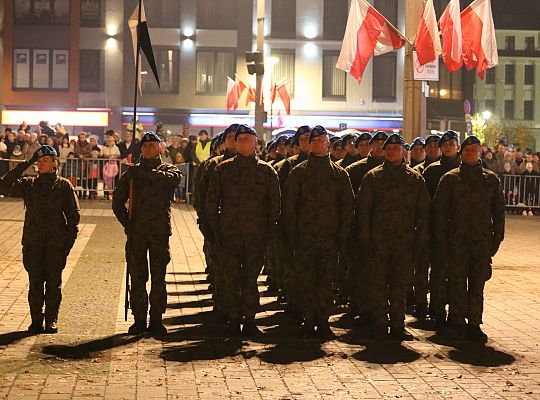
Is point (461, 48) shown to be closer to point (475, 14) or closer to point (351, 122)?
point (475, 14)

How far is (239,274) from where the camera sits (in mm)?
10664

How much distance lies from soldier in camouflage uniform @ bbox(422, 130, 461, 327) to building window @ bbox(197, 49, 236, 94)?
46.6 meters

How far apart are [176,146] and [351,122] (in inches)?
1151

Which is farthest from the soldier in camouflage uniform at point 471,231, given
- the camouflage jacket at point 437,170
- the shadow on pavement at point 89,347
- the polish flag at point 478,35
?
the polish flag at point 478,35

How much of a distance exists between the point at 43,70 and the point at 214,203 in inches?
1985

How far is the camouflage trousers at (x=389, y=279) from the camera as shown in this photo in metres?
10.8

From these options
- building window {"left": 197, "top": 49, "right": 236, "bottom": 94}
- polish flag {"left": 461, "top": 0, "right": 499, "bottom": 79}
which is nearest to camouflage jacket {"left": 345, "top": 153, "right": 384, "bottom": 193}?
polish flag {"left": 461, "top": 0, "right": 499, "bottom": 79}

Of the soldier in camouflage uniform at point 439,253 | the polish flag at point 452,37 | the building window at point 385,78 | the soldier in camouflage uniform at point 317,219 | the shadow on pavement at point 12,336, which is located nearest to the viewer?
the shadow on pavement at point 12,336

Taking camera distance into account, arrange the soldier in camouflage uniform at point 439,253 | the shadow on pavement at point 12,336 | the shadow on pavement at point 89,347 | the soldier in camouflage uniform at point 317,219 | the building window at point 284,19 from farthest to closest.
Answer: the building window at point 284,19, the soldier in camouflage uniform at point 439,253, the soldier in camouflage uniform at point 317,219, the shadow on pavement at point 12,336, the shadow on pavement at point 89,347

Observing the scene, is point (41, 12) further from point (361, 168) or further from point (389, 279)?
point (389, 279)

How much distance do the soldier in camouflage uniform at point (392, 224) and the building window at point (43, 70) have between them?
162 ft

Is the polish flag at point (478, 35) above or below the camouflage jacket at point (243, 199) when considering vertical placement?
above

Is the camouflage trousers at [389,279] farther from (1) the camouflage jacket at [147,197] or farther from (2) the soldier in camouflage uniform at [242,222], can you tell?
(1) the camouflage jacket at [147,197]

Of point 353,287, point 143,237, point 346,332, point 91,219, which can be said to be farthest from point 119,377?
point 91,219
